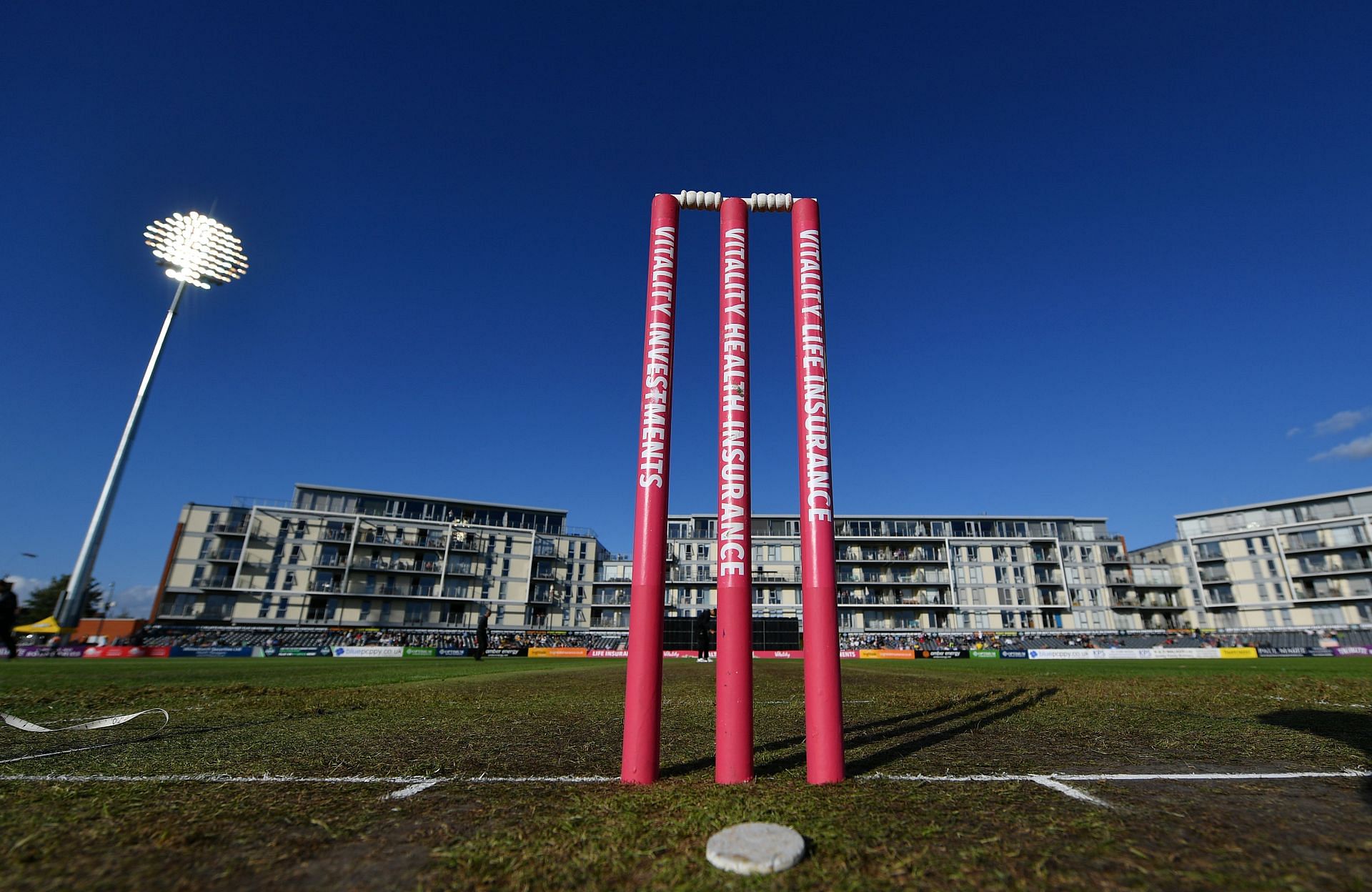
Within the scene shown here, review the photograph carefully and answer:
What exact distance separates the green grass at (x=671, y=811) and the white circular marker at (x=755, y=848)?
2.9 inches

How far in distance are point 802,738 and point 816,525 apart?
3.36 meters

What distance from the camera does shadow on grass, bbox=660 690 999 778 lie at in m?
5.16

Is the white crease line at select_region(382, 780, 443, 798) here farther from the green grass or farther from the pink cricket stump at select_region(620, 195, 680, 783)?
the pink cricket stump at select_region(620, 195, 680, 783)

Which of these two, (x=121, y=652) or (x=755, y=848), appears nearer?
(x=755, y=848)

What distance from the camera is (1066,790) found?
13.8 ft

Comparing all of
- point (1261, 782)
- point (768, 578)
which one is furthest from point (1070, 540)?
point (1261, 782)

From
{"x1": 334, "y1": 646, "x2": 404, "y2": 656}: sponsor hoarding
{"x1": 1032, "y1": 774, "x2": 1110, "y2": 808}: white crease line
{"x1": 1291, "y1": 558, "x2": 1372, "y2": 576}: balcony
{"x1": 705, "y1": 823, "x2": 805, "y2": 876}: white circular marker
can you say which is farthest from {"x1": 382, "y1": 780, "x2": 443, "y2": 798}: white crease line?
{"x1": 1291, "y1": 558, "x2": 1372, "y2": 576}: balcony

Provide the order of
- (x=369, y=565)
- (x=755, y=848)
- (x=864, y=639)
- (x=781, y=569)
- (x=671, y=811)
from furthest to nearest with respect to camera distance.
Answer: (x=781, y=569) → (x=369, y=565) → (x=864, y=639) → (x=671, y=811) → (x=755, y=848)

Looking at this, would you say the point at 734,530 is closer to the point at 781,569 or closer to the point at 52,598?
the point at 781,569

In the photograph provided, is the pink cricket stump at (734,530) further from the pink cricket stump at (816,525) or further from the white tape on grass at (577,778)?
the white tape on grass at (577,778)

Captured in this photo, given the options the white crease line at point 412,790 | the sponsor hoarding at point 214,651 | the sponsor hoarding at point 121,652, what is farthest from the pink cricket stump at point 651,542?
the sponsor hoarding at point 121,652

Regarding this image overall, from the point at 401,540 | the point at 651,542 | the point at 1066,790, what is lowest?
the point at 1066,790

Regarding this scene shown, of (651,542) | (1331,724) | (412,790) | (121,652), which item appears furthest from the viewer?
(121,652)

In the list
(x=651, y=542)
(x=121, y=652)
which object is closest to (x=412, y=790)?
(x=651, y=542)
